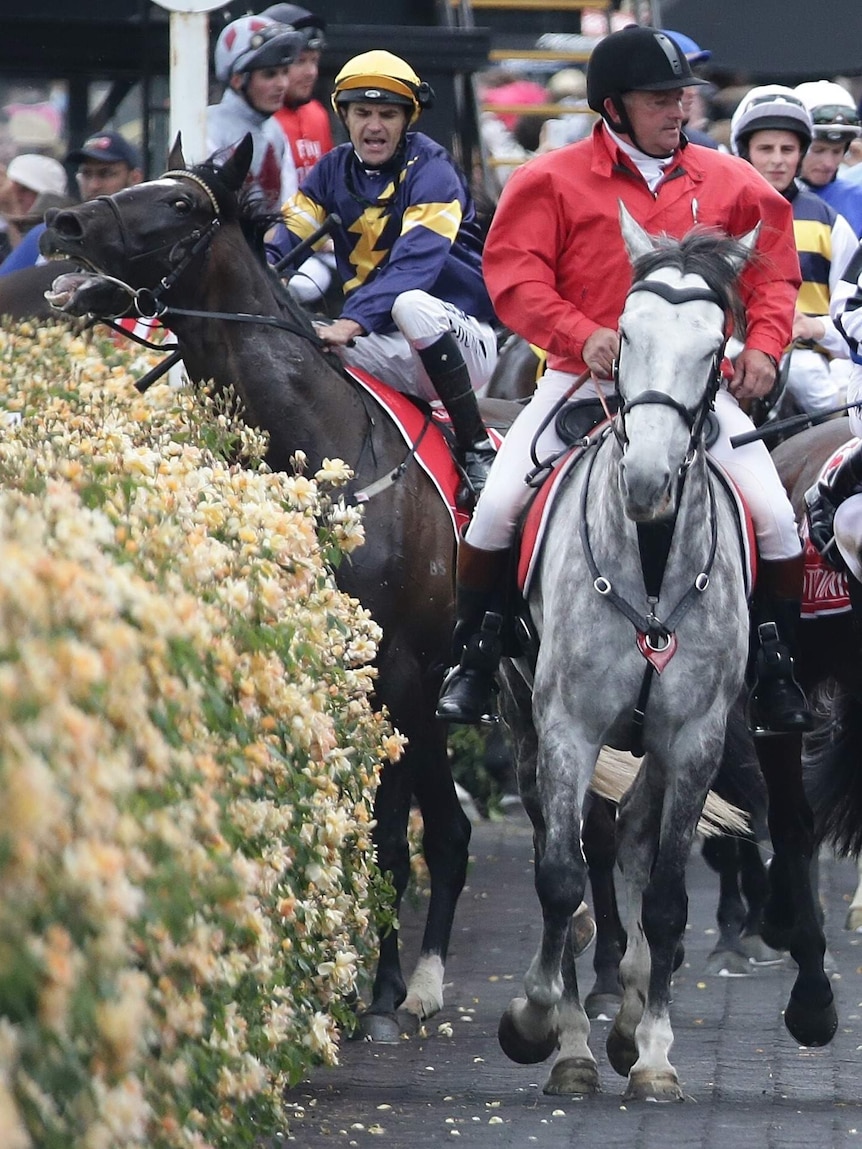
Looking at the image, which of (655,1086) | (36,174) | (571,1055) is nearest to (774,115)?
(36,174)

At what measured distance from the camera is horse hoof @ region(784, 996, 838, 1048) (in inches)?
249

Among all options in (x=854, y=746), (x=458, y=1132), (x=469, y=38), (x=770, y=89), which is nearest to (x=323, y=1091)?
(x=458, y=1132)

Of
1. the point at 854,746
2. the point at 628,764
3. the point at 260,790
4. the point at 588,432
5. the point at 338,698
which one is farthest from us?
the point at 854,746

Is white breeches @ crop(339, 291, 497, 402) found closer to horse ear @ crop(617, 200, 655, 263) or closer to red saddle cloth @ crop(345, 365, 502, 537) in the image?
red saddle cloth @ crop(345, 365, 502, 537)

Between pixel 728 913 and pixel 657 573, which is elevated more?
pixel 657 573

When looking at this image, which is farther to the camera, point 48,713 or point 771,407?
point 771,407

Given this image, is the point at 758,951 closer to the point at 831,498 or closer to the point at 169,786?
the point at 831,498

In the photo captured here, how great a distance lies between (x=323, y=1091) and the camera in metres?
5.99

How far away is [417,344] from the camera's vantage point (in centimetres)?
765

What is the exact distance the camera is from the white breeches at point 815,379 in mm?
9625

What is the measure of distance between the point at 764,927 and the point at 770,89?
4.01m

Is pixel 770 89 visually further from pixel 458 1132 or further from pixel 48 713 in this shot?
pixel 48 713

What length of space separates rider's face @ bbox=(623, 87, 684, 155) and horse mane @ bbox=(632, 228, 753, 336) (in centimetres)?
63

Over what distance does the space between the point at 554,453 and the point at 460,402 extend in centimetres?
138
